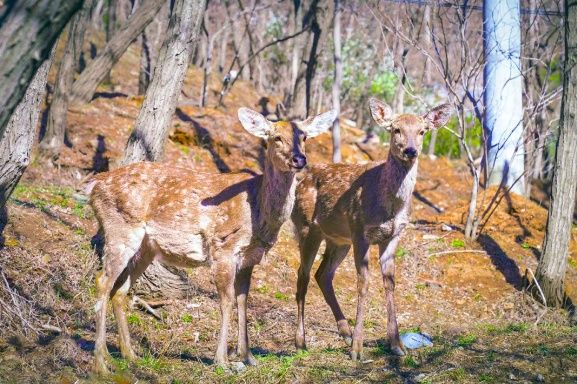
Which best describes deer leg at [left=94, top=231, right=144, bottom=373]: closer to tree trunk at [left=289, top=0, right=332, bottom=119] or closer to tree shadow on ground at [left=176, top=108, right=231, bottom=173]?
tree shadow on ground at [left=176, top=108, right=231, bottom=173]

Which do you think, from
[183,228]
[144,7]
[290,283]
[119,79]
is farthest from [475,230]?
[119,79]

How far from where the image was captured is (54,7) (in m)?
3.96

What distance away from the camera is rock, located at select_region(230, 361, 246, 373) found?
668 cm

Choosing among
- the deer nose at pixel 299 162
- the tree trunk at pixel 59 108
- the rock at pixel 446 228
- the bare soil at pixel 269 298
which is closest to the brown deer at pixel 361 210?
the bare soil at pixel 269 298

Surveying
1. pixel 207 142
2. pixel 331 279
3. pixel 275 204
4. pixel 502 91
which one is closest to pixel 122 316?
pixel 275 204

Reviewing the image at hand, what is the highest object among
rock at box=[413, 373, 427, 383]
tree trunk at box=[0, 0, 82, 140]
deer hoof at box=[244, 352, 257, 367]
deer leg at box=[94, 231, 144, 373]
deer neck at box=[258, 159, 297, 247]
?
tree trunk at box=[0, 0, 82, 140]

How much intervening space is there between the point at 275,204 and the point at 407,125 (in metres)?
1.80

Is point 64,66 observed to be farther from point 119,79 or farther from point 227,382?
point 227,382

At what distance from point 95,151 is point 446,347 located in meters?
8.75

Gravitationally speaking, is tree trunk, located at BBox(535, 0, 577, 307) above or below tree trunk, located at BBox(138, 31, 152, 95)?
below

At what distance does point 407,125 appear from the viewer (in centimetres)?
801

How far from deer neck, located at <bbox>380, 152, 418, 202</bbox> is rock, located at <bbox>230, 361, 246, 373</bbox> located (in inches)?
92.8

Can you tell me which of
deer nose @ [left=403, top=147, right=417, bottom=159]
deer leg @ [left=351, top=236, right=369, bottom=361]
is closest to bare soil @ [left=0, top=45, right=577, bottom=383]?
deer leg @ [left=351, top=236, right=369, bottom=361]

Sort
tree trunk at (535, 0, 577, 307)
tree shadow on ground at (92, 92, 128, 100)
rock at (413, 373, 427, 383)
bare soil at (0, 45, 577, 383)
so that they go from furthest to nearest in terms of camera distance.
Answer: tree shadow on ground at (92, 92, 128, 100) → tree trunk at (535, 0, 577, 307) → bare soil at (0, 45, 577, 383) → rock at (413, 373, 427, 383)
